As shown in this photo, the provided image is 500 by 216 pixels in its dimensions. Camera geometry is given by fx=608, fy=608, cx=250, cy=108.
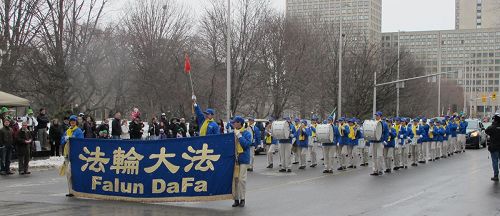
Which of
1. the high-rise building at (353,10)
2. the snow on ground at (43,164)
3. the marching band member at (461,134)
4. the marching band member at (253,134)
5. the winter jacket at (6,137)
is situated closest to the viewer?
the winter jacket at (6,137)

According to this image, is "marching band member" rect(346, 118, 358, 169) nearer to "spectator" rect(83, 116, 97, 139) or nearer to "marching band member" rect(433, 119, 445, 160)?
"marching band member" rect(433, 119, 445, 160)

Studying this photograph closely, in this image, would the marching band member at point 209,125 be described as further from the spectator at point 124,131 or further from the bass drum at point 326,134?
the spectator at point 124,131

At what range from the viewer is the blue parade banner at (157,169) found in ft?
39.2

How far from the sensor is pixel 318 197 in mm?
13359

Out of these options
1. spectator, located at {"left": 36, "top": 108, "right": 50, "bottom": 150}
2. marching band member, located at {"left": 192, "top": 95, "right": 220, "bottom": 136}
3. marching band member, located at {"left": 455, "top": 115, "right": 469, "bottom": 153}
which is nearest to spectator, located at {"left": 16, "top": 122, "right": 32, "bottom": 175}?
spectator, located at {"left": 36, "top": 108, "right": 50, "bottom": 150}

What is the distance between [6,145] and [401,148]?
13.2 m

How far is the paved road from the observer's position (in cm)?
1131

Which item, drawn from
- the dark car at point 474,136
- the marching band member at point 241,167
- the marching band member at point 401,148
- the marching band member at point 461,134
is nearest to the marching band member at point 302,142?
the marching band member at point 401,148

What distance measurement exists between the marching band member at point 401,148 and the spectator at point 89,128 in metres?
11.3

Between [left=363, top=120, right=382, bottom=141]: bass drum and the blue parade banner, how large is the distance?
819cm

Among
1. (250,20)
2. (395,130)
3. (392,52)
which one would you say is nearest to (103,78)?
(250,20)

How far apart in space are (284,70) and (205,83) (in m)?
6.11

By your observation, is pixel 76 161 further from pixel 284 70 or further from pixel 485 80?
pixel 485 80

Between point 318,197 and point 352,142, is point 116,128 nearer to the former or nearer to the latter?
point 352,142
